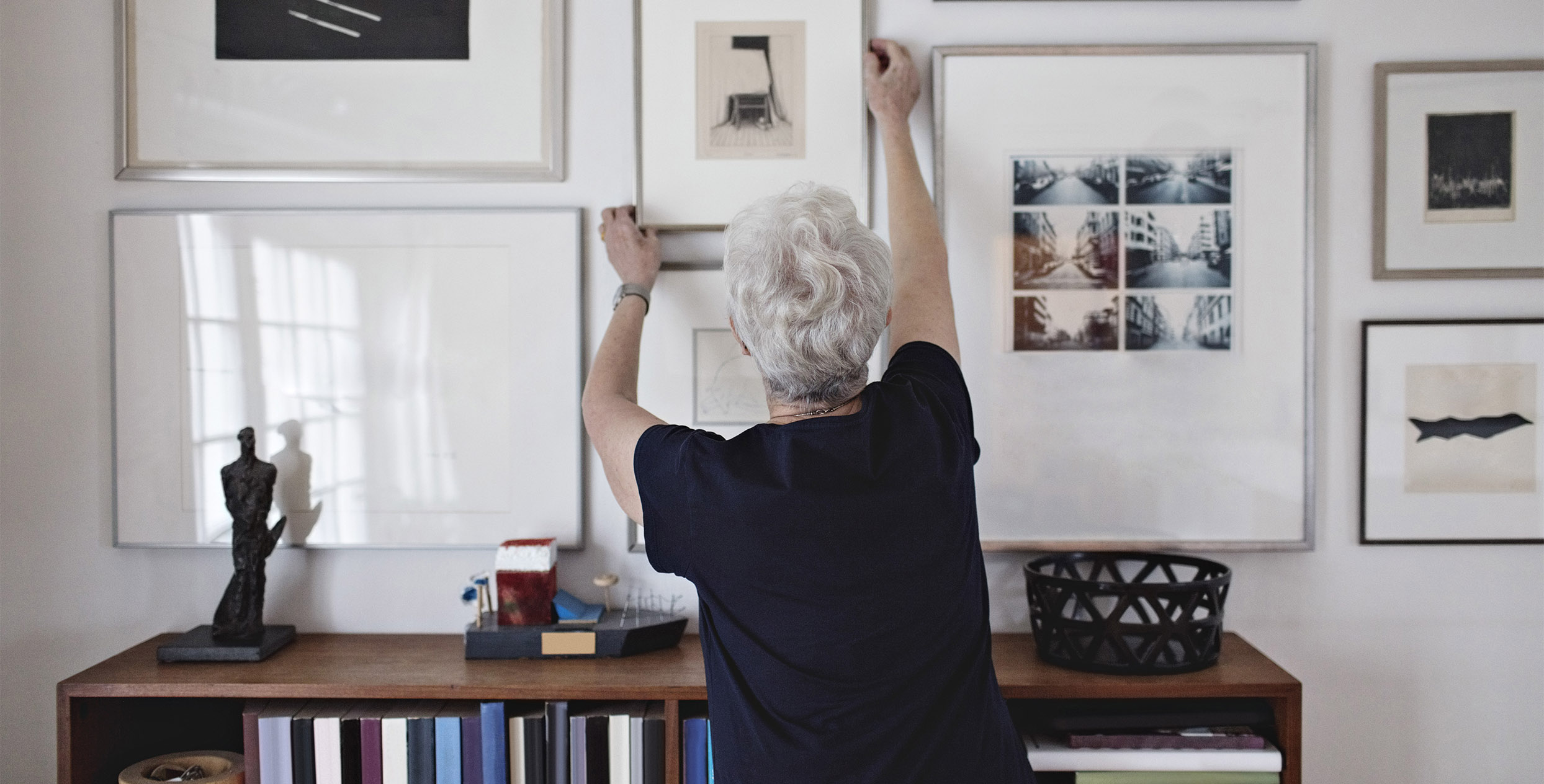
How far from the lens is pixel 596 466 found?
190 centimetres

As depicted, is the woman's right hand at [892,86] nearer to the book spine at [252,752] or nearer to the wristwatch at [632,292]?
the wristwatch at [632,292]

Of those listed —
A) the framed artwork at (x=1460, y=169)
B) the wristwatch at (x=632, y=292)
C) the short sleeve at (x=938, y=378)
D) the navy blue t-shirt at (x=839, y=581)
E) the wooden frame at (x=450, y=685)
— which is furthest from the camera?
the framed artwork at (x=1460, y=169)

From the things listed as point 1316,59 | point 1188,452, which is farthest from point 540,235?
point 1316,59

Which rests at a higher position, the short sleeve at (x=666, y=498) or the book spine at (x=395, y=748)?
the short sleeve at (x=666, y=498)

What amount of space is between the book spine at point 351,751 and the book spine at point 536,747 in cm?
26

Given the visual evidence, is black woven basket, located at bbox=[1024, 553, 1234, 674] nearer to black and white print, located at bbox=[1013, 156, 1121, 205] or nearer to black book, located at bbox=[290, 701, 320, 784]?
black and white print, located at bbox=[1013, 156, 1121, 205]

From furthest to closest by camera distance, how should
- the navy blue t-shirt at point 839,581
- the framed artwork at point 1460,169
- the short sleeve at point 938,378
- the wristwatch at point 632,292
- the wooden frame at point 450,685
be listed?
the framed artwork at point 1460,169, the wristwatch at point 632,292, the wooden frame at point 450,685, the short sleeve at point 938,378, the navy blue t-shirt at point 839,581

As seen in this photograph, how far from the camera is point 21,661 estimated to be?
1.91 metres

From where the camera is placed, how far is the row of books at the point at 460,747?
1596 millimetres

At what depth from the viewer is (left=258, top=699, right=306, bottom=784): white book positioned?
1.61m

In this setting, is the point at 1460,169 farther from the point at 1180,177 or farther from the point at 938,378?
the point at 938,378

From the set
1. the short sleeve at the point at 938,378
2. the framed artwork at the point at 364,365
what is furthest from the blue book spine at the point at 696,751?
the short sleeve at the point at 938,378

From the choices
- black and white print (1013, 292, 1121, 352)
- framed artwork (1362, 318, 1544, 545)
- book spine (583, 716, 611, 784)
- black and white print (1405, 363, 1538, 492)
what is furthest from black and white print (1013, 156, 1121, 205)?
book spine (583, 716, 611, 784)

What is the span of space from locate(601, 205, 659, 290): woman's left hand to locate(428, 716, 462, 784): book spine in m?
0.86
